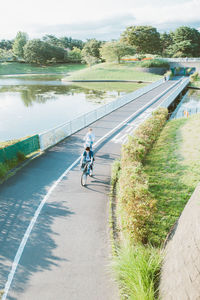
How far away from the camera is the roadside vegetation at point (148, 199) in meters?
4.90

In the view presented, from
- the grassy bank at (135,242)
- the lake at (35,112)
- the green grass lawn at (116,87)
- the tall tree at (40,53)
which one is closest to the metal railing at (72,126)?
the lake at (35,112)

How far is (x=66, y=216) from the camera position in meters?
7.46

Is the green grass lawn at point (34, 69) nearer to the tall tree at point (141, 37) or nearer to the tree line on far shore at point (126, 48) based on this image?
the tree line on far shore at point (126, 48)

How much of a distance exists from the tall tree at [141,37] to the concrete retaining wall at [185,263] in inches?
3714

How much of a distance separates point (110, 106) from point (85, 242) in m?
18.3

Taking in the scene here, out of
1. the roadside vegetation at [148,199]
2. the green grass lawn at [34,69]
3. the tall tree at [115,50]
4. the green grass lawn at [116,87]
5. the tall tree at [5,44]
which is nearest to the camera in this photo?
the roadside vegetation at [148,199]

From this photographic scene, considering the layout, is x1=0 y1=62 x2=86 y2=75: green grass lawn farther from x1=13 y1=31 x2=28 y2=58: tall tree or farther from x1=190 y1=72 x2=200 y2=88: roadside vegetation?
x1=190 y1=72 x2=200 y2=88: roadside vegetation

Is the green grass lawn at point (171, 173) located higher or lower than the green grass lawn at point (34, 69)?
lower

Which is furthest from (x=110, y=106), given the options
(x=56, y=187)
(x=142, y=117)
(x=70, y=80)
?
(x=70, y=80)

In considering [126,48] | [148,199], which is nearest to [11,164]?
[148,199]

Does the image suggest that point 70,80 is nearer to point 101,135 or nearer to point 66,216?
point 101,135

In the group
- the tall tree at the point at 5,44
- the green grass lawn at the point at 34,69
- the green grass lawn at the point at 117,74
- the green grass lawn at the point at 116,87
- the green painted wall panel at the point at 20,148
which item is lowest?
the green painted wall panel at the point at 20,148

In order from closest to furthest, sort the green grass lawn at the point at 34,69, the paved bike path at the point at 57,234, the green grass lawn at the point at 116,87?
the paved bike path at the point at 57,234
the green grass lawn at the point at 116,87
the green grass lawn at the point at 34,69

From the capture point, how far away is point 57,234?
261 inches
